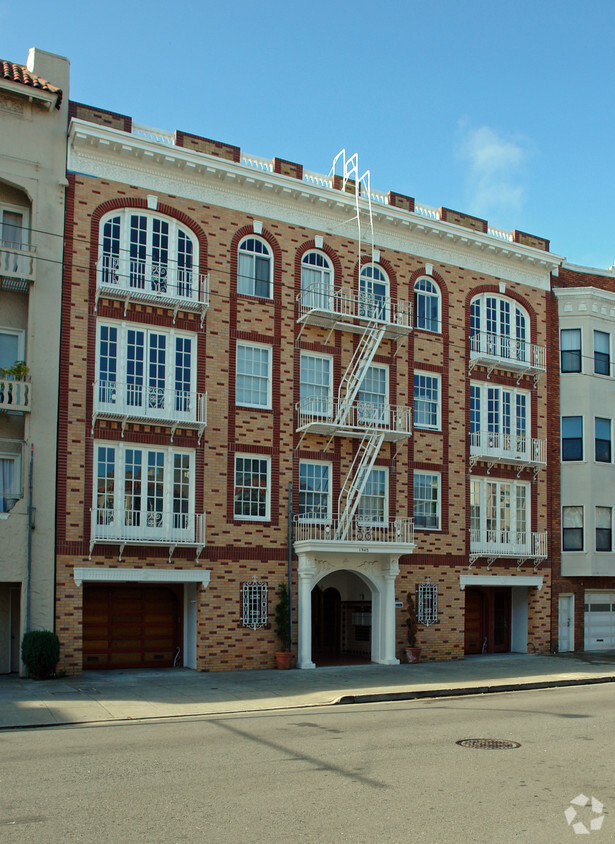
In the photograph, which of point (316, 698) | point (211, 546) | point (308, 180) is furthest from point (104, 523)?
point (308, 180)

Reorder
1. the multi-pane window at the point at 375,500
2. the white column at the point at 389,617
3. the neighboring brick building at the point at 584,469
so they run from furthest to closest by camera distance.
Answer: the neighboring brick building at the point at 584,469, the multi-pane window at the point at 375,500, the white column at the point at 389,617

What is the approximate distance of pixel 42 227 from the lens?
70.1 ft

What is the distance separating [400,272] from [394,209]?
1903mm

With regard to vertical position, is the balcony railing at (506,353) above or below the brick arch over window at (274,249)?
below

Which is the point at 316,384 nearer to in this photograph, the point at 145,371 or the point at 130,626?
the point at 145,371

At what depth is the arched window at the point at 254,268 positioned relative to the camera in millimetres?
24562

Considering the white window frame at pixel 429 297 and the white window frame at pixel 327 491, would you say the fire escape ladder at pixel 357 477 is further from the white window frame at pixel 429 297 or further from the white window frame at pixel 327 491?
the white window frame at pixel 429 297

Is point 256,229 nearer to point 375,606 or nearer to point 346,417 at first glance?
point 346,417

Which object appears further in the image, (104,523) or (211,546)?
(211,546)

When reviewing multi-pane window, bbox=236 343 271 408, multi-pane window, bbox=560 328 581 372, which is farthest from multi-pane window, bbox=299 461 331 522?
multi-pane window, bbox=560 328 581 372

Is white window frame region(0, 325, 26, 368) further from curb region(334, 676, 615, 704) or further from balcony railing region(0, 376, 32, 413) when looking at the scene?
curb region(334, 676, 615, 704)

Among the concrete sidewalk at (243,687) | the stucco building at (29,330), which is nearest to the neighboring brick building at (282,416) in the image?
the stucco building at (29,330)

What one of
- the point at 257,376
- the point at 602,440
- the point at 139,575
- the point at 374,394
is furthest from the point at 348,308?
the point at 602,440

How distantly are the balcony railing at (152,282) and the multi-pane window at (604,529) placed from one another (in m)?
16.1
